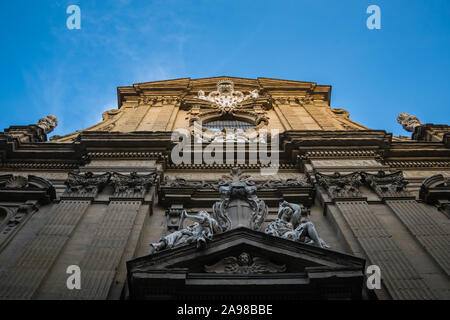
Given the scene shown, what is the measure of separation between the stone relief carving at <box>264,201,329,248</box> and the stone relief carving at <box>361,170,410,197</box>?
3.16 meters

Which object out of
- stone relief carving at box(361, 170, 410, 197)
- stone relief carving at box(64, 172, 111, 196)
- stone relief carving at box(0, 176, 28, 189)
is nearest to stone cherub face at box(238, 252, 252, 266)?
stone relief carving at box(361, 170, 410, 197)

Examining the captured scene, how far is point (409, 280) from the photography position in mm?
8539

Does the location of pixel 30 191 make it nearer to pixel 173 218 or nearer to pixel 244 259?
pixel 173 218

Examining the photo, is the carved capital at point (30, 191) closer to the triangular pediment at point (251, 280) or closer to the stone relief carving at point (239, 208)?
the stone relief carving at point (239, 208)

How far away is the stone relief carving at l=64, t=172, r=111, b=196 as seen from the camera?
1212 centimetres

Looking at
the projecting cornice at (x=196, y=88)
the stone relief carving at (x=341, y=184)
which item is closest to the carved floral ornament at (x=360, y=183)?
the stone relief carving at (x=341, y=184)

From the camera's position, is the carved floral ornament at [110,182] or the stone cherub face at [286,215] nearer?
the stone cherub face at [286,215]

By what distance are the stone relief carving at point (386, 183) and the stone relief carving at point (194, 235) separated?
210 inches

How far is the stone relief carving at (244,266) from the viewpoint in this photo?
875cm

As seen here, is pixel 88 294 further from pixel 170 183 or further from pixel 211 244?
pixel 170 183

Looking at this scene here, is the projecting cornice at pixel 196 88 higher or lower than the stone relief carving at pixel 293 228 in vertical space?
higher

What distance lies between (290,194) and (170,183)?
3.86 meters
